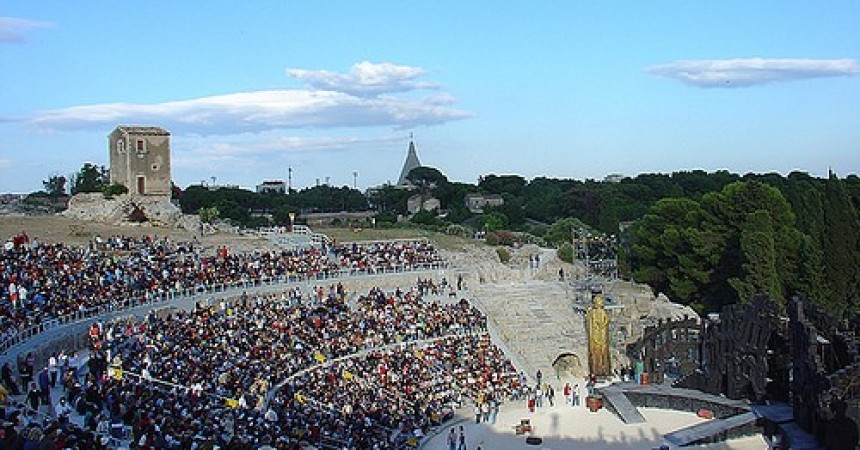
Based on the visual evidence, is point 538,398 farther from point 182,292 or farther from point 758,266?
point 758,266

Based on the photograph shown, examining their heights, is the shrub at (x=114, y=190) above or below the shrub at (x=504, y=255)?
above

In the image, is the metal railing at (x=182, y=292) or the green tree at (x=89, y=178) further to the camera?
the green tree at (x=89, y=178)

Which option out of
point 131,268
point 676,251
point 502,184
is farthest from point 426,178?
point 131,268

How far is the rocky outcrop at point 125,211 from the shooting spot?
5244 centimetres

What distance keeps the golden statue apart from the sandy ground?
12.3 feet

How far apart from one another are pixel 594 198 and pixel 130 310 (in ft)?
201

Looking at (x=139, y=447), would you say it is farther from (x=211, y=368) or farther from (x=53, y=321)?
(x=53, y=321)

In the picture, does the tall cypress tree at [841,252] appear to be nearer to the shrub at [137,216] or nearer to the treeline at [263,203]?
the shrub at [137,216]

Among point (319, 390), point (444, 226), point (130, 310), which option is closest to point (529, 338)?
point (319, 390)

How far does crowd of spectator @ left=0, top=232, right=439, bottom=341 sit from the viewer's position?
2702cm

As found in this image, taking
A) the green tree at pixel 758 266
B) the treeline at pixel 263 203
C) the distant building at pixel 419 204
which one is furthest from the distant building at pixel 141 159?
the distant building at pixel 419 204

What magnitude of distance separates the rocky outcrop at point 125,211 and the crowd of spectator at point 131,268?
857 centimetres

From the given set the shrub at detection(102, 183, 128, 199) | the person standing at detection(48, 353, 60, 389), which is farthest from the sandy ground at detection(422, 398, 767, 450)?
the shrub at detection(102, 183, 128, 199)

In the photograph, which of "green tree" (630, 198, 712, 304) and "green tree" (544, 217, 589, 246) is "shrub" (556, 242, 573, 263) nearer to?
"green tree" (630, 198, 712, 304)
